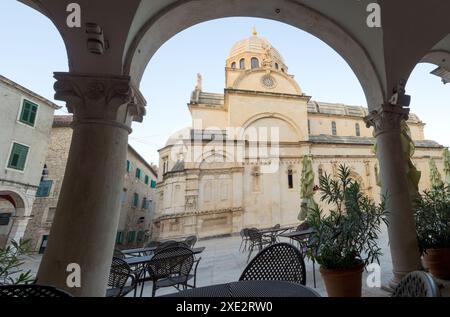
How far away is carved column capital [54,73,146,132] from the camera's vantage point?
267 centimetres

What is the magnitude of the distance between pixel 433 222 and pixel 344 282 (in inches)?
99.1

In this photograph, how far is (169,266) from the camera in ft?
10.7

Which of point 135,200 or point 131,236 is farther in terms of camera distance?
point 135,200

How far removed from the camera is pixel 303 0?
145 inches

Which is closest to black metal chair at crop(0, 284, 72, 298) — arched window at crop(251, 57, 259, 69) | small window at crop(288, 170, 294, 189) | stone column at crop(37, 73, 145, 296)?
stone column at crop(37, 73, 145, 296)

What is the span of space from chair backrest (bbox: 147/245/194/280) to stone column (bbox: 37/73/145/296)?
821mm

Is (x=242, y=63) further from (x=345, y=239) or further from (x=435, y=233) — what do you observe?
(x=345, y=239)

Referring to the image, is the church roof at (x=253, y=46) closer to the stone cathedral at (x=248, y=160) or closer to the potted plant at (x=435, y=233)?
the stone cathedral at (x=248, y=160)

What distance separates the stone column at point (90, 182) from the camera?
224 cm

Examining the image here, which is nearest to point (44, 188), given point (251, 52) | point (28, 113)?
point (28, 113)

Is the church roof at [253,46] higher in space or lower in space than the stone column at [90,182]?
higher

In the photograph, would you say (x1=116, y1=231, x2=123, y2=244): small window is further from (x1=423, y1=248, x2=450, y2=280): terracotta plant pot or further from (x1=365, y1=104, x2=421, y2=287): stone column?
(x1=423, y1=248, x2=450, y2=280): terracotta plant pot

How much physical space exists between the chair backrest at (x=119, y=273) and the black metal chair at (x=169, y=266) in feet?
0.88

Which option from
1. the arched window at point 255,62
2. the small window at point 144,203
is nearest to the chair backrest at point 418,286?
the small window at point 144,203
